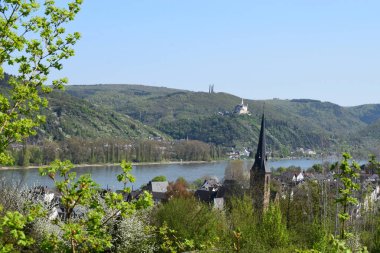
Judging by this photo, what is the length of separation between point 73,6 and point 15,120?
4.66ft

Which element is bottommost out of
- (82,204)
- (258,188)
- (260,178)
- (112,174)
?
(112,174)

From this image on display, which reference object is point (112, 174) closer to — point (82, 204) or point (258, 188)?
point (258, 188)

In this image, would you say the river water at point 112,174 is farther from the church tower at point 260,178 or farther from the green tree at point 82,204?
the green tree at point 82,204

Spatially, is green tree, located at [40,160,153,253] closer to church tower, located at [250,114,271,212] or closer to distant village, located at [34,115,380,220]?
distant village, located at [34,115,380,220]

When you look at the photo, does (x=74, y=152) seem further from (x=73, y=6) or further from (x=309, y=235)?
(x=73, y=6)

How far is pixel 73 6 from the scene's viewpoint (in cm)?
588

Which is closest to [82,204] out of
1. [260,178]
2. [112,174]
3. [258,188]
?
[258,188]

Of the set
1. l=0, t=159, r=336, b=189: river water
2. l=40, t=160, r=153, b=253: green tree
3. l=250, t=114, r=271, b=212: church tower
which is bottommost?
l=0, t=159, r=336, b=189: river water

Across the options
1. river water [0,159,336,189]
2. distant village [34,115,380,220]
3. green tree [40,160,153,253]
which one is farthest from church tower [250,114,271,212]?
green tree [40,160,153,253]

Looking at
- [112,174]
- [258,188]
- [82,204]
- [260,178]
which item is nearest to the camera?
[82,204]

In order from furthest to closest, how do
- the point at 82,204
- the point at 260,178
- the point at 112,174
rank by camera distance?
the point at 112,174 → the point at 260,178 → the point at 82,204

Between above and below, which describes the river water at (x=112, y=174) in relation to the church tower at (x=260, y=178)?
below

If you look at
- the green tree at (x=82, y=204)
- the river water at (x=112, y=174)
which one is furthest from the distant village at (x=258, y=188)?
the green tree at (x=82, y=204)

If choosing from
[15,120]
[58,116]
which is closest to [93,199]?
[15,120]
